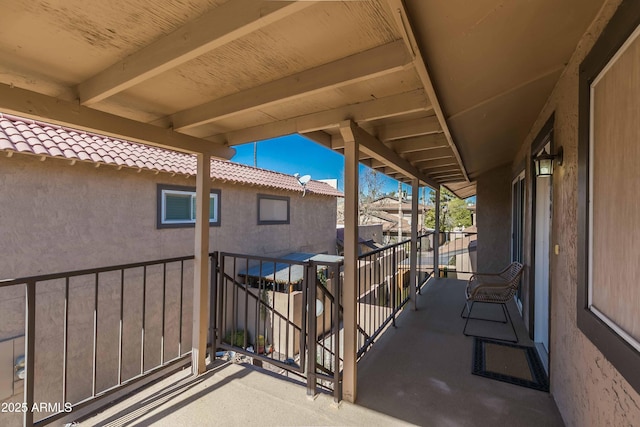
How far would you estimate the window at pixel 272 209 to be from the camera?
7664 millimetres

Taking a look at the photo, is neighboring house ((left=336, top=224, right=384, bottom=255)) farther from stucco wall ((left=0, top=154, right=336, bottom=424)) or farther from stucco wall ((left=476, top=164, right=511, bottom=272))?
stucco wall ((left=0, top=154, right=336, bottom=424))

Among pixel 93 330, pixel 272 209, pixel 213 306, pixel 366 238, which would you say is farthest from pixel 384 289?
pixel 366 238

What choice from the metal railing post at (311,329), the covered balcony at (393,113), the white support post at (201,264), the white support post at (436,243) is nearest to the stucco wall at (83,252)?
the covered balcony at (393,113)

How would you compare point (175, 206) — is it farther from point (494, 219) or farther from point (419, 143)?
point (494, 219)

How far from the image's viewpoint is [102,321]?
14.7ft

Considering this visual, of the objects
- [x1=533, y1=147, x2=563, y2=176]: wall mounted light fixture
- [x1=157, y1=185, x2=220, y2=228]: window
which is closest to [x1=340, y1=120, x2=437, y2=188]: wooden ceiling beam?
[x1=533, y1=147, x2=563, y2=176]: wall mounted light fixture

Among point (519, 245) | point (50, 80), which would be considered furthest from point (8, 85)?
point (519, 245)

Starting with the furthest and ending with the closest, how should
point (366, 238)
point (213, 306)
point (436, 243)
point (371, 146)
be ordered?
point (366, 238) → point (436, 243) → point (213, 306) → point (371, 146)

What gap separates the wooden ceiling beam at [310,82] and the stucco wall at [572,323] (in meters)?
0.92

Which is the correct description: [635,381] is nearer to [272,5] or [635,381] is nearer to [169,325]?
[272,5]

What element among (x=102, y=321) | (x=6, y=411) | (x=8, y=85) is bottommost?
(x=6, y=411)

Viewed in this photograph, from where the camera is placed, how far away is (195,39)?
49.5 inches

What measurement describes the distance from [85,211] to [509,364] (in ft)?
18.8

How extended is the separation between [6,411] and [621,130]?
20.0ft
